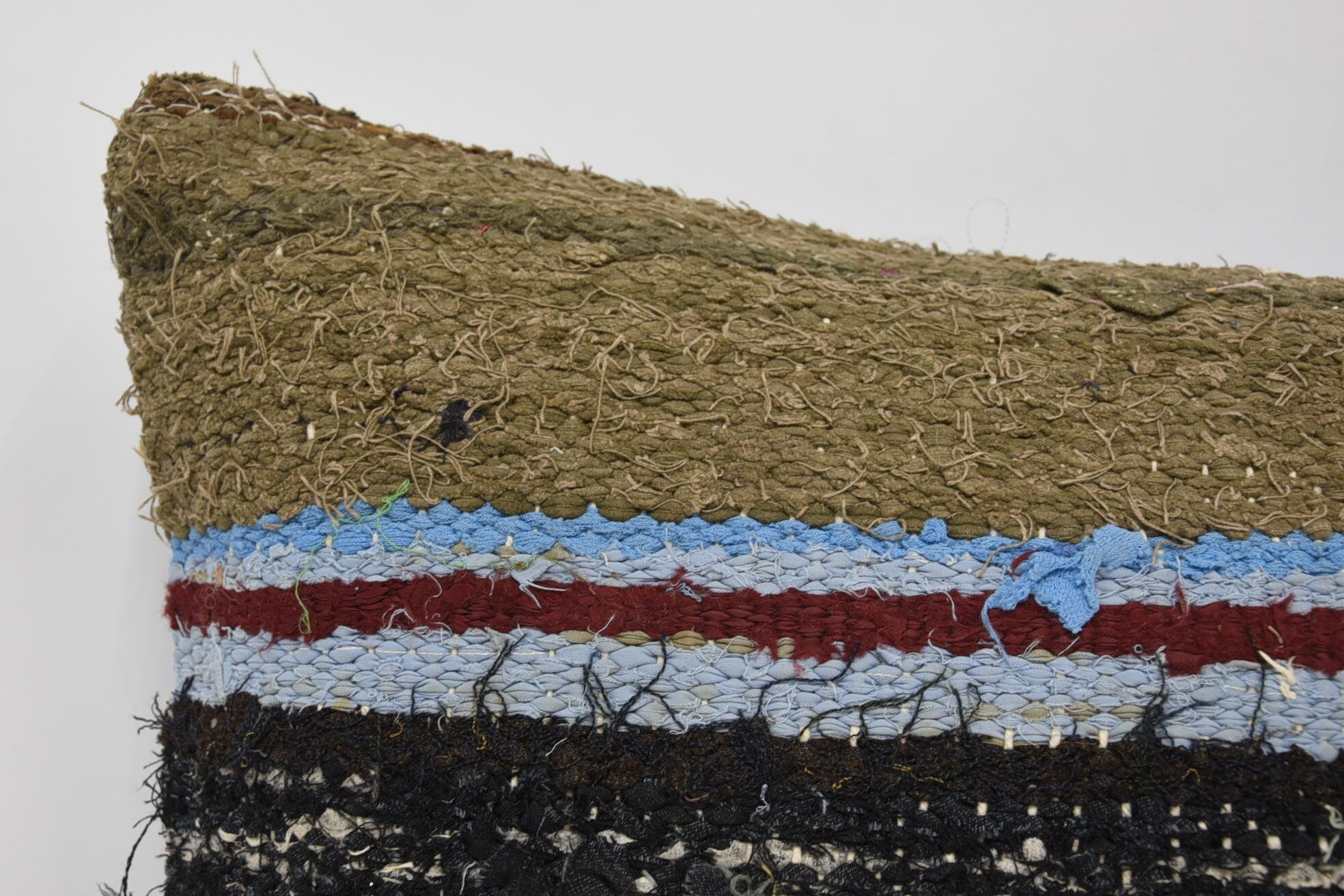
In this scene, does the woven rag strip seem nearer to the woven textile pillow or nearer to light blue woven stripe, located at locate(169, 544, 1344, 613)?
the woven textile pillow

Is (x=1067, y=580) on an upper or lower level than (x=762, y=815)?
upper

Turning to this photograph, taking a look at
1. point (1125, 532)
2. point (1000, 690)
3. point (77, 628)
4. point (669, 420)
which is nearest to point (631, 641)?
point (669, 420)

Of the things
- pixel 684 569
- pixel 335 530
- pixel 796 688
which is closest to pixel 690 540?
pixel 684 569

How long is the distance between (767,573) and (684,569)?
0.06 metres

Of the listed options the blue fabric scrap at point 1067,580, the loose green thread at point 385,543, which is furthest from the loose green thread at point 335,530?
the blue fabric scrap at point 1067,580

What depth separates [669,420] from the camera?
0.73 meters

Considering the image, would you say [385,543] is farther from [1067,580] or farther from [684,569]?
[1067,580]

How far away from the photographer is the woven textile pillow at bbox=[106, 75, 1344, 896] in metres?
0.69

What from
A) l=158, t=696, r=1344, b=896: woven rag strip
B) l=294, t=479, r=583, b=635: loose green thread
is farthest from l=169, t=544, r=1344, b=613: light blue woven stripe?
l=158, t=696, r=1344, b=896: woven rag strip

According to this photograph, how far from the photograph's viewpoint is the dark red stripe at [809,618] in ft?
2.30

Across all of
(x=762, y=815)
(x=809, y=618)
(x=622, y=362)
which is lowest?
(x=762, y=815)

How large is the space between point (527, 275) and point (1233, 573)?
61cm

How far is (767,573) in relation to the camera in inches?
27.9

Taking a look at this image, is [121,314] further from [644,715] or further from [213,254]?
[644,715]
